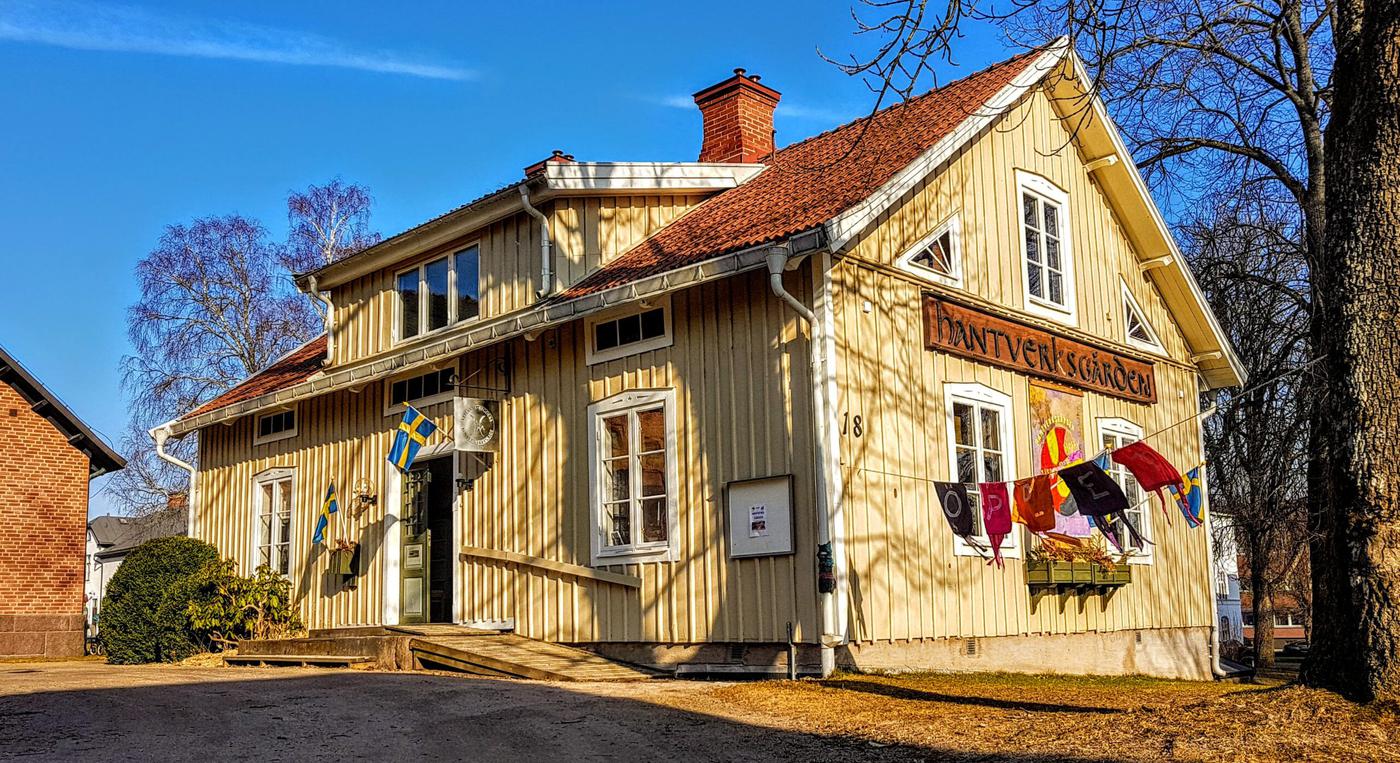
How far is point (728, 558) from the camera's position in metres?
12.2

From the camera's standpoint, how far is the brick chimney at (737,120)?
17031 mm

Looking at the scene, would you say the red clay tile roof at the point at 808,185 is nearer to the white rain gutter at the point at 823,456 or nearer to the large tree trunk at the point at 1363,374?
the white rain gutter at the point at 823,456

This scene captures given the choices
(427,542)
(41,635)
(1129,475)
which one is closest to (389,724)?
(427,542)

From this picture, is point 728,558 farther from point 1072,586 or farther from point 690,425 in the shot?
point 1072,586

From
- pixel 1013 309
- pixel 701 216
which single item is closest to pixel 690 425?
pixel 701 216

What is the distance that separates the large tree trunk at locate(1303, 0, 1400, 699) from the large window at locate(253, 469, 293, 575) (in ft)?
45.3

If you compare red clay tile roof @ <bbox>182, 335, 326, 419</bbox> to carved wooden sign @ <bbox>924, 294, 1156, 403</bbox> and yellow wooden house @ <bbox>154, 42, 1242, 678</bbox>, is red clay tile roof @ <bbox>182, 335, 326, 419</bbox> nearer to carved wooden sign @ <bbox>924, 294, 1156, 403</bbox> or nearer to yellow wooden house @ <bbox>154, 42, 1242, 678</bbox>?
yellow wooden house @ <bbox>154, 42, 1242, 678</bbox>

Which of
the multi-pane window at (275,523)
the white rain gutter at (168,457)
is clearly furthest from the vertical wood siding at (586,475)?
the white rain gutter at (168,457)

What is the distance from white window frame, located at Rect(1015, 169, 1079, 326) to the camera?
15008 mm

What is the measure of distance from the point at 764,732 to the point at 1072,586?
7.34 meters

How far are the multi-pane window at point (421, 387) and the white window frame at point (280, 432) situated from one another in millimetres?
2279

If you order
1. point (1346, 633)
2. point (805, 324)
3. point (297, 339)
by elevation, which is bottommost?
point (1346, 633)

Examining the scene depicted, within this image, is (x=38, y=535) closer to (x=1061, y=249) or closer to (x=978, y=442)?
(x=978, y=442)

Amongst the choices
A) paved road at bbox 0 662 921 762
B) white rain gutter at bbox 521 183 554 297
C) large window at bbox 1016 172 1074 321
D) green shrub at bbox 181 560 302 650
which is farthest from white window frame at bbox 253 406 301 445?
large window at bbox 1016 172 1074 321
